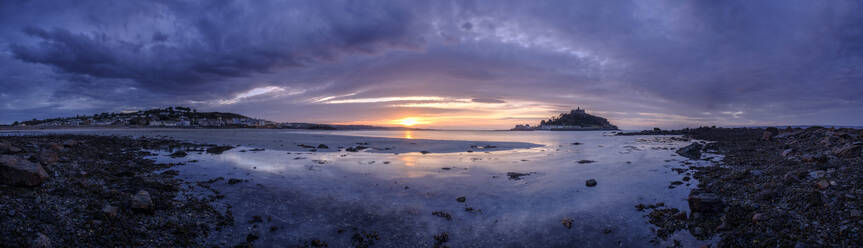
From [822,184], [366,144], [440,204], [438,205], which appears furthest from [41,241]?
[366,144]

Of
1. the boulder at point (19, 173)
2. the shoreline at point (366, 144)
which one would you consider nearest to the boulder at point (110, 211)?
the boulder at point (19, 173)

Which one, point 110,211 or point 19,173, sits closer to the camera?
point 110,211

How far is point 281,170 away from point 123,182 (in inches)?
214

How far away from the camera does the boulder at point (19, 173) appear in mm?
6066

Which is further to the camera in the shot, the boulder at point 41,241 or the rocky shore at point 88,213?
the rocky shore at point 88,213

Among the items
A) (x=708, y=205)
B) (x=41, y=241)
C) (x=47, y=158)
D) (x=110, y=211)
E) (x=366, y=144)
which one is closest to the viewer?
(x=41, y=241)

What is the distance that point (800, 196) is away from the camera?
6.12 m

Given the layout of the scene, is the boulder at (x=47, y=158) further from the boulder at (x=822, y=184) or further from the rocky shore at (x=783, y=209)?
the boulder at (x=822, y=184)

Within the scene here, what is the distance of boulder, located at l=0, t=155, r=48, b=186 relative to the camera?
607 centimetres

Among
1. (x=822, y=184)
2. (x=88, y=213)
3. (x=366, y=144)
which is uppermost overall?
(x=822, y=184)

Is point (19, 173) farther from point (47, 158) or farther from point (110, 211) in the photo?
point (47, 158)

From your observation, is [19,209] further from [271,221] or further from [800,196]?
[800,196]

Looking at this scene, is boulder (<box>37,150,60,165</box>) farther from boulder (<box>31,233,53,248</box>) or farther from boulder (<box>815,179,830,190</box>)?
boulder (<box>815,179,830,190</box>)

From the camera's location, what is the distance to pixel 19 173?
6203 mm
